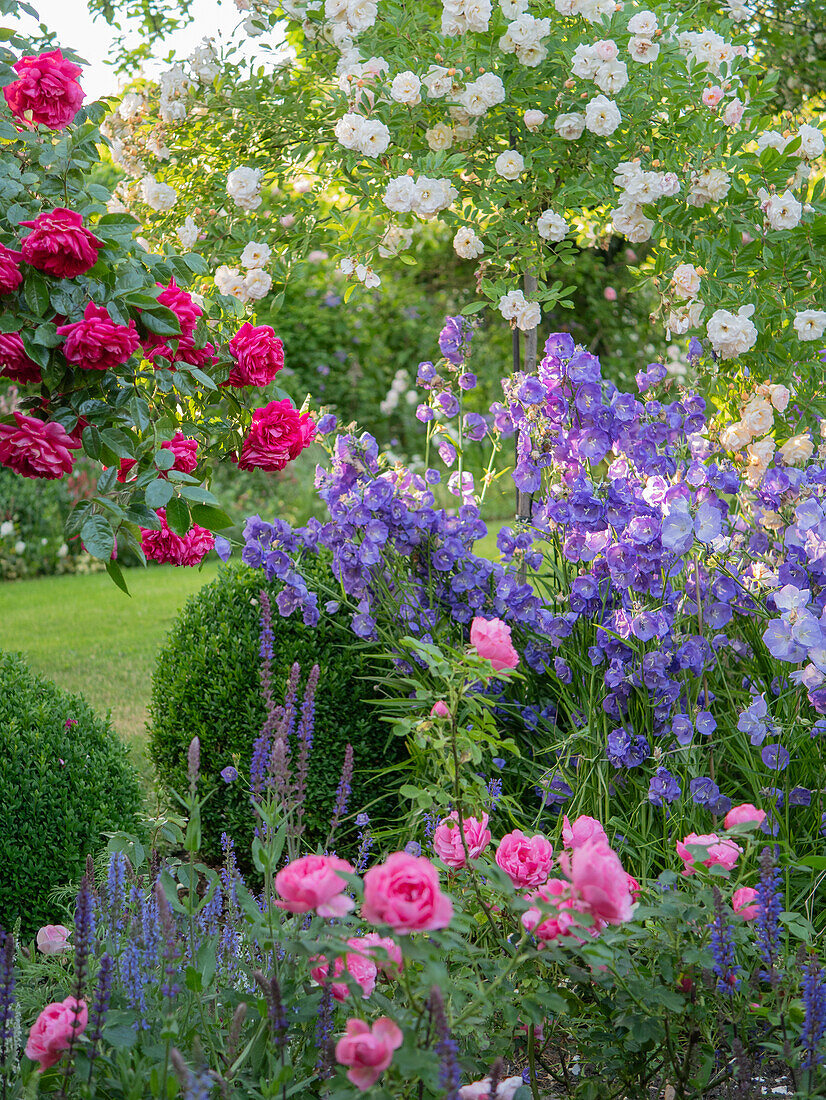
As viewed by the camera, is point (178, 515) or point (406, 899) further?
point (178, 515)

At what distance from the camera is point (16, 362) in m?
1.69

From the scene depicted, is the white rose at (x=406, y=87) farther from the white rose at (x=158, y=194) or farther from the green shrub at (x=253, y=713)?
the green shrub at (x=253, y=713)

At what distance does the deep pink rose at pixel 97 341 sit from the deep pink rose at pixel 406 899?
99 centimetres

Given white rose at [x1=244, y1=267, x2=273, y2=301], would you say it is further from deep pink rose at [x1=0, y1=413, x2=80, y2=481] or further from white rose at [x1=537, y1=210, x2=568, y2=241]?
deep pink rose at [x1=0, y1=413, x2=80, y2=481]

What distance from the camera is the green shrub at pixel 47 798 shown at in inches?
90.9

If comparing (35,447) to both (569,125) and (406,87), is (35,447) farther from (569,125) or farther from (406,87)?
(569,125)

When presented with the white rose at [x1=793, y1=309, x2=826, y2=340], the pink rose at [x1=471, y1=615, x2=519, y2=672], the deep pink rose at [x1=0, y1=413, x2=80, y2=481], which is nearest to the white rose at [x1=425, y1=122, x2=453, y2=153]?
the white rose at [x1=793, y1=309, x2=826, y2=340]

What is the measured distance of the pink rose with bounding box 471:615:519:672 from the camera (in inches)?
63.1

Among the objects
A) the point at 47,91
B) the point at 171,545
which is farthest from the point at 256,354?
the point at 47,91

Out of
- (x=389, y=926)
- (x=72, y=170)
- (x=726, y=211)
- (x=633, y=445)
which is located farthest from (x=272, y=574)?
(x=389, y=926)

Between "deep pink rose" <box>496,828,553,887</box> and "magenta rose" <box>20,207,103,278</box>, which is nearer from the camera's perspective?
"deep pink rose" <box>496,828,553,887</box>

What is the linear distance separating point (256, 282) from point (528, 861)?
2.05 m

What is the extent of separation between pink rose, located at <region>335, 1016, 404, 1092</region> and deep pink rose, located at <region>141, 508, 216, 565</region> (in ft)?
3.66

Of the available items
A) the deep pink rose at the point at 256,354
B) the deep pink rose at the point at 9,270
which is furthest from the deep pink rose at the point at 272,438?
the deep pink rose at the point at 9,270
